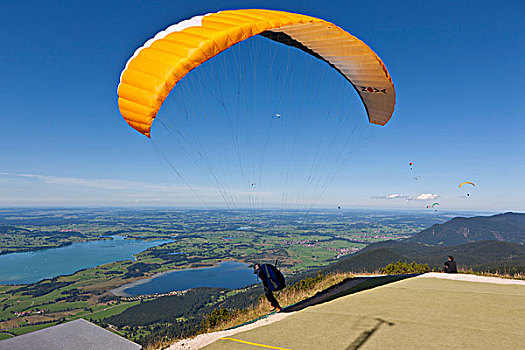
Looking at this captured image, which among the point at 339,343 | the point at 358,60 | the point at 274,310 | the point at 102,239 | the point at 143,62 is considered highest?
the point at 358,60

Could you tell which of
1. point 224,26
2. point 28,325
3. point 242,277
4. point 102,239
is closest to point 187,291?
point 242,277

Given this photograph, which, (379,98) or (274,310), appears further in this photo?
(379,98)

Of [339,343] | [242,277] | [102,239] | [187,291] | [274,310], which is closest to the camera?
[339,343]

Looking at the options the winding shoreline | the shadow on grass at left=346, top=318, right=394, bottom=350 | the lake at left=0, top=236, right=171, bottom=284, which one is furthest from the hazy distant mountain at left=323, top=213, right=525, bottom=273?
the lake at left=0, top=236, right=171, bottom=284

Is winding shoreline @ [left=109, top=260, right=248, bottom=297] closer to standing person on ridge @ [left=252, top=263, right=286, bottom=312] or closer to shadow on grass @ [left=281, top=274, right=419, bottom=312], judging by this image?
shadow on grass @ [left=281, top=274, right=419, bottom=312]

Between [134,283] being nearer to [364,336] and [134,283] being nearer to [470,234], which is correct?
[364,336]

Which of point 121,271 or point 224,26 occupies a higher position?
point 224,26

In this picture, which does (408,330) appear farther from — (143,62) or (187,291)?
(187,291)
